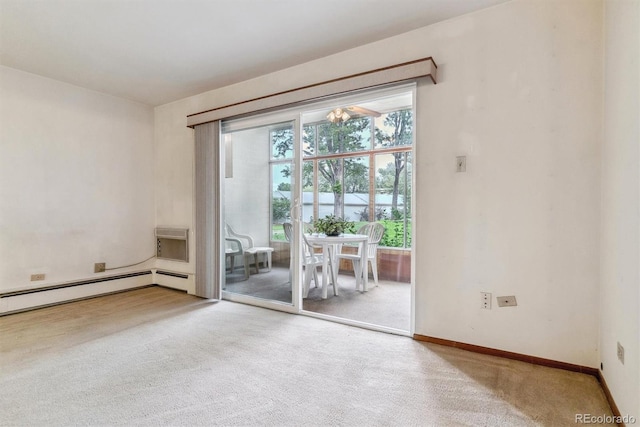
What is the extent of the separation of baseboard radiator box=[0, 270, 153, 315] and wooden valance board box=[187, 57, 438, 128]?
230 centimetres

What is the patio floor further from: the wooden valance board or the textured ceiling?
the textured ceiling

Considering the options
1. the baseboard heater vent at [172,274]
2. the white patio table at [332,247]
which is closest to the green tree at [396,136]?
the white patio table at [332,247]

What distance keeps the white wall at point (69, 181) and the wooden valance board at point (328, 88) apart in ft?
3.96

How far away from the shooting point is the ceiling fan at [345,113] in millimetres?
4547

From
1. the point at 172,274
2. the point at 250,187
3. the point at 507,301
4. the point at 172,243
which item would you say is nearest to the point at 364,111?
the point at 250,187

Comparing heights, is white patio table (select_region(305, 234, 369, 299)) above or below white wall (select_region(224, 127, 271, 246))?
below

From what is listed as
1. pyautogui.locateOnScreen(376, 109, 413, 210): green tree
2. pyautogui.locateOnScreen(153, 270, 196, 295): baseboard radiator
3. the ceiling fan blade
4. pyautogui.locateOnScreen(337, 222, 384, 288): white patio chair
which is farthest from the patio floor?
the ceiling fan blade

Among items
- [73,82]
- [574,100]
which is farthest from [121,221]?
[574,100]

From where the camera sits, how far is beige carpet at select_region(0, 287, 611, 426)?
1.66 m

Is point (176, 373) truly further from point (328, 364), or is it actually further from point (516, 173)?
point (516, 173)

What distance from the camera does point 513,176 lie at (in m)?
2.29

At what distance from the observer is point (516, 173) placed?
228cm

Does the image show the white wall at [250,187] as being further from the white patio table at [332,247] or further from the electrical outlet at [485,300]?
the electrical outlet at [485,300]

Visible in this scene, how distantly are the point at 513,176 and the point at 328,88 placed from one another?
1.73 meters
